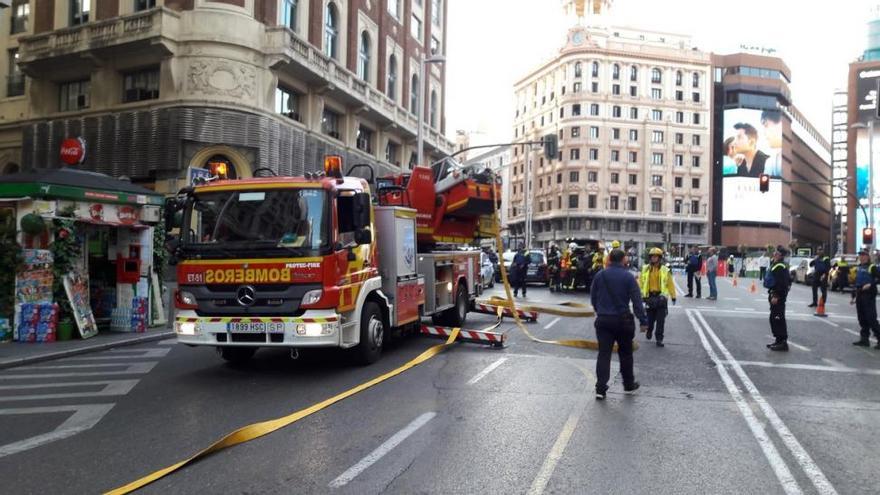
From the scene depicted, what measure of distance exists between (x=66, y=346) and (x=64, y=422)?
526cm

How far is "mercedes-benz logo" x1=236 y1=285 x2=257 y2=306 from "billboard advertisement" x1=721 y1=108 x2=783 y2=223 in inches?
3915

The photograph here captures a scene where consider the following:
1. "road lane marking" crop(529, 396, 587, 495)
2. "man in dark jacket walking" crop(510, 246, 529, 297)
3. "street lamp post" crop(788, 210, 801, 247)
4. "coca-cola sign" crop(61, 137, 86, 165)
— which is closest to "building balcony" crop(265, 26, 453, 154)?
"coca-cola sign" crop(61, 137, 86, 165)

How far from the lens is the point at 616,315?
25.0 feet

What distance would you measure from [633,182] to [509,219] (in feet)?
84.5

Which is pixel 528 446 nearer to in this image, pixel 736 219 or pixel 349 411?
pixel 349 411

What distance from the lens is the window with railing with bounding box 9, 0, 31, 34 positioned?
30000 mm

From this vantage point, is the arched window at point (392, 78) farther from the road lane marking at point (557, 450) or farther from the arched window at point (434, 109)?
the road lane marking at point (557, 450)

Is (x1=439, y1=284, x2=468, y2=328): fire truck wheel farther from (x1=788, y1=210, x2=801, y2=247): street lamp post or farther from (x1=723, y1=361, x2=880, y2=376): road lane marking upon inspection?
(x1=788, y1=210, x2=801, y2=247): street lamp post

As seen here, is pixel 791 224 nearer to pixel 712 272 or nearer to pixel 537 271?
pixel 537 271

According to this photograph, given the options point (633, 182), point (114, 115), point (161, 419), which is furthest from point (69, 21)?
point (633, 182)

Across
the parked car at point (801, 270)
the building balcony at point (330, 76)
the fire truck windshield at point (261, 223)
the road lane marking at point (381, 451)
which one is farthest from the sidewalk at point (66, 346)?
the parked car at point (801, 270)

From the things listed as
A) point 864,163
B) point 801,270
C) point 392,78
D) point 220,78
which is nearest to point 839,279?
point 801,270

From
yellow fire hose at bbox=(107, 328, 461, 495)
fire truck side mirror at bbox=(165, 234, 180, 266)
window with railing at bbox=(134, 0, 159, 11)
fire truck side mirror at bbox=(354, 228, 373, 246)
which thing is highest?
window with railing at bbox=(134, 0, 159, 11)

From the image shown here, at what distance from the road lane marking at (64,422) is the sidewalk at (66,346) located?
10.5 ft
